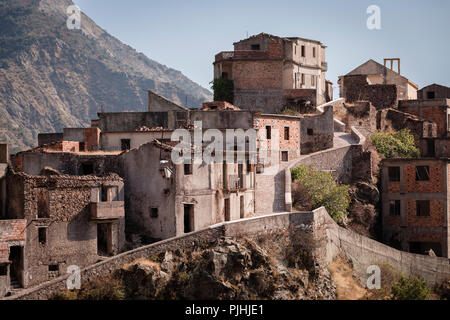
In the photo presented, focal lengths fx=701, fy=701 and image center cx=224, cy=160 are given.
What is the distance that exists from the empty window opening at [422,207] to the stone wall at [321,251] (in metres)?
5.18

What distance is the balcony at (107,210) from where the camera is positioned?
34000 mm

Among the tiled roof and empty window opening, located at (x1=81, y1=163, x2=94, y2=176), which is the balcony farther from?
empty window opening, located at (x1=81, y1=163, x2=94, y2=176)

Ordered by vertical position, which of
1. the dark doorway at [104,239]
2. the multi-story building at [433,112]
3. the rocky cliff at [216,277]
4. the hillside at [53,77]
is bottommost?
the rocky cliff at [216,277]

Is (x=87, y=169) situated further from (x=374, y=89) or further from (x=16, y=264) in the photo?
(x=374, y=89)

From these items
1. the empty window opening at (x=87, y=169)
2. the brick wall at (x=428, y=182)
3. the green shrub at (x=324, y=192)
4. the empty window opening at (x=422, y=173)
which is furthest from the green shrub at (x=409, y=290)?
the empty window opening at (x=87, y=169)

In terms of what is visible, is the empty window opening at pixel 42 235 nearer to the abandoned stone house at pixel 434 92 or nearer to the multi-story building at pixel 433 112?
the multi-story building at pixel 433 112

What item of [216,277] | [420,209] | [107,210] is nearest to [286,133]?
[420,209]

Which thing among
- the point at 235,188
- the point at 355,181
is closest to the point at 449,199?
the point at 355,181

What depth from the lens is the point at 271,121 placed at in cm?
4916

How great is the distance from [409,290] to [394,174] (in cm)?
1430

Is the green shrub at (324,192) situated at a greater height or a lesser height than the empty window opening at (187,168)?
lesser

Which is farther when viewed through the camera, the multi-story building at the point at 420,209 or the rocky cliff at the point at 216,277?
the multi-story building at the point at 420,209

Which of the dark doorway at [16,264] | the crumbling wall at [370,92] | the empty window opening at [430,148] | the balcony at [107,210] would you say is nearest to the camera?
the dark doorway at [16,264]

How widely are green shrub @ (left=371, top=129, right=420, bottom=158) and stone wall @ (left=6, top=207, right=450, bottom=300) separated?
38.9 feet
